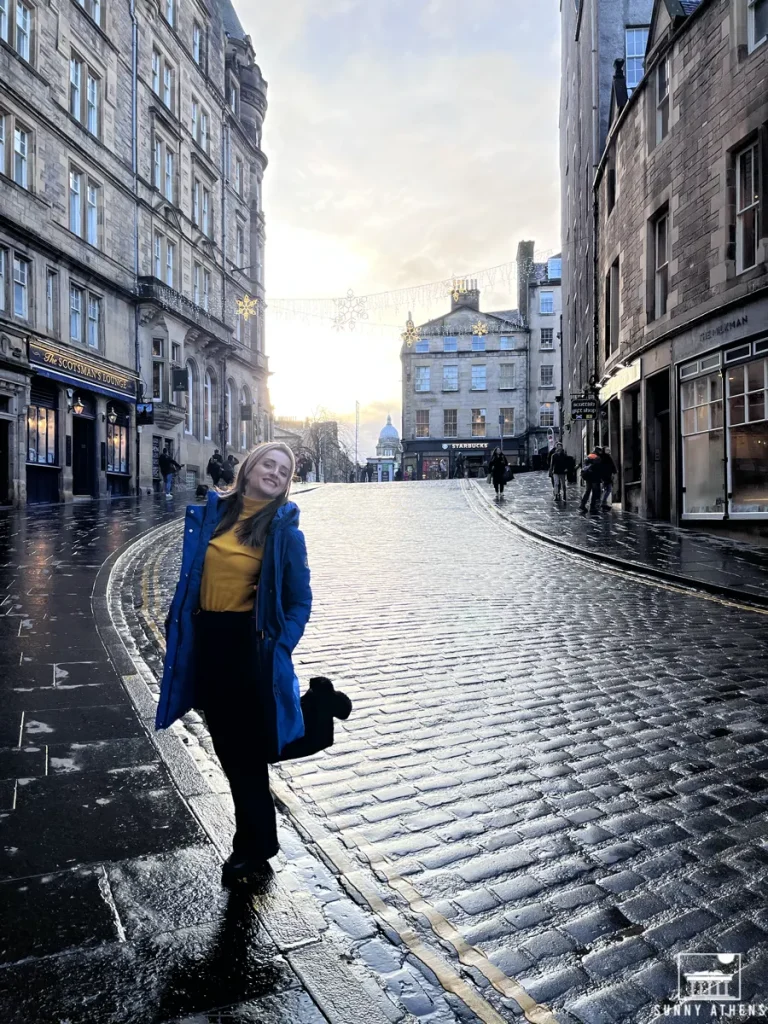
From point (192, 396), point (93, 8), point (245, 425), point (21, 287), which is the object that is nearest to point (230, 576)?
point (21, 287)

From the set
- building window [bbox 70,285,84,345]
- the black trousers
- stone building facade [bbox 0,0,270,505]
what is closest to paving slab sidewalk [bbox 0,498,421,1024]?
the black trousers

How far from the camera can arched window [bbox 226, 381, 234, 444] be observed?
43.2 meters

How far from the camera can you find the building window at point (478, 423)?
62000mm

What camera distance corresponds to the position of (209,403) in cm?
4081

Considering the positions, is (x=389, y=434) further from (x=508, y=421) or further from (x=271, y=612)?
(x=271, y=612)

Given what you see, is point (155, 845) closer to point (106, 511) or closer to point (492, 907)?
point (492, 907)

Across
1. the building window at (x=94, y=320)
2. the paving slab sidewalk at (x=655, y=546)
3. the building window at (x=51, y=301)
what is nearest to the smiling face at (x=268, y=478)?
the paving slab sidewalk at (x=655, y=546)

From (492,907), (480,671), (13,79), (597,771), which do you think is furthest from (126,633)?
(13,79)

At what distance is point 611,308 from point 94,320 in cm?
1854

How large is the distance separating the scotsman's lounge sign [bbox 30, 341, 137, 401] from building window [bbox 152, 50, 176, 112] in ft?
46.2

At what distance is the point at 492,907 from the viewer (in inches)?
105

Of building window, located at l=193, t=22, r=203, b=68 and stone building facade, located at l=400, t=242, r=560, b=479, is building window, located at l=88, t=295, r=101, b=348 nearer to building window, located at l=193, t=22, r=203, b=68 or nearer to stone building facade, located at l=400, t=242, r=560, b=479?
building window, located at l=193, t=22, r=203, b=68

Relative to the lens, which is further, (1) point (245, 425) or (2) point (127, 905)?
(1) point (245, 425)

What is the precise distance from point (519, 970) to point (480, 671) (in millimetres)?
3481
